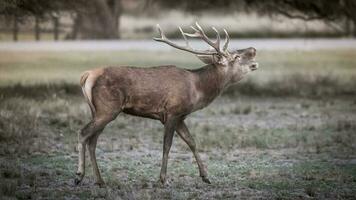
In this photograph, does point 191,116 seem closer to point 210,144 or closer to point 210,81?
point 210,144

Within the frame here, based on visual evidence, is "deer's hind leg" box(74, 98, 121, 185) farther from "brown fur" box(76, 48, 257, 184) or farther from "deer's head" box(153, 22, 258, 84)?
"deer's head" box(153, 22, 258, 84)

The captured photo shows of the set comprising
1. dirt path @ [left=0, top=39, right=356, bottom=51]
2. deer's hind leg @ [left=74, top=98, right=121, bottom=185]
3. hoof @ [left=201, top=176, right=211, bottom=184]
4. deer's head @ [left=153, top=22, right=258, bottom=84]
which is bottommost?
dirt path @ [left=0, top=39, right=356, bottom=51]

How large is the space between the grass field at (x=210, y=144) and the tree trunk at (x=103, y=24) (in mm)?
2629

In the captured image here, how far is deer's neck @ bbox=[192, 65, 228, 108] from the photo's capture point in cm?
1306

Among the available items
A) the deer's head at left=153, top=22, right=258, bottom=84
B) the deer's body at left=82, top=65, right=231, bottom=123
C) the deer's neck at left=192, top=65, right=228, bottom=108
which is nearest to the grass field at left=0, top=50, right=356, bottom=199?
the deer's body at left=82, top=65, right=231, bottom=123

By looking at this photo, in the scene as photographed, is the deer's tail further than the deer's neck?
No

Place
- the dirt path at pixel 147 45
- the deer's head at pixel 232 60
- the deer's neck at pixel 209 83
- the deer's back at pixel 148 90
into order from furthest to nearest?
1. the dirt path at pixel 147 45
2. the deer's head at pixel 232 60
3. the deer's neck at pixel 209 83
4. the deer's back at pixel 148 90

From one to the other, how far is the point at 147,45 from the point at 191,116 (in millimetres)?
17116

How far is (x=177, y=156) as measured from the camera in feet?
51.3

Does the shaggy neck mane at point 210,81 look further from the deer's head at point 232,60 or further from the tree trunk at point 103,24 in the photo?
the tree trunk at point 103,24

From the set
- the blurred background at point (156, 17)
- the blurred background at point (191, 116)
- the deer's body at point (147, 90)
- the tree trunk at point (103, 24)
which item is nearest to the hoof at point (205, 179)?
the blurred background at point (191, 116)

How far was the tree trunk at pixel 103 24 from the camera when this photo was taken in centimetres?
3211

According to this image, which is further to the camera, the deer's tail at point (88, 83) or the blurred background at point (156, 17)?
the blurred background at point (156, 17)

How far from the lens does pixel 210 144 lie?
16.8 metres
